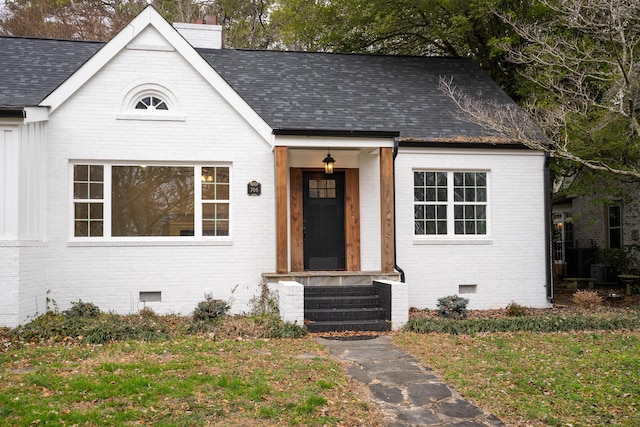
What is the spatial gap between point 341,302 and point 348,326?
2.41ft

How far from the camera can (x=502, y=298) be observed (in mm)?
13016

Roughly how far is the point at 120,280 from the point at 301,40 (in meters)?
12.7

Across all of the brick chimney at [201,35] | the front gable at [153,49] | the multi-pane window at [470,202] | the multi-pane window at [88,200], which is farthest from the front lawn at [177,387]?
the brick chimney at [201,35]

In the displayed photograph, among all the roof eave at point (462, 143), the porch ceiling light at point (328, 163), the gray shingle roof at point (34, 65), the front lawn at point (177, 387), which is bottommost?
the front lawn at point (177, 387)

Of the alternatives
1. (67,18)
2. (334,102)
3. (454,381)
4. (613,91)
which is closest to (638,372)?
(454,381)

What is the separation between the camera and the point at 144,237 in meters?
11.6

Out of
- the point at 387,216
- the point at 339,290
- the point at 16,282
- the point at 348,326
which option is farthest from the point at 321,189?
the point at 16,282

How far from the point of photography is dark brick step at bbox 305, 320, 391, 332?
33.9 ft

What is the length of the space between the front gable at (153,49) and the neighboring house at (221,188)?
0.03 meters

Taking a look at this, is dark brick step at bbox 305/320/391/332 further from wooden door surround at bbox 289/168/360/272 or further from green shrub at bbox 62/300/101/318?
green shrub at bbox 62/300/101/318

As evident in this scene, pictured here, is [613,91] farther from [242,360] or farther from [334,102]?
[242,360]

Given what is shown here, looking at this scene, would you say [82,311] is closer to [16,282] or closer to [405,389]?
[16,282]

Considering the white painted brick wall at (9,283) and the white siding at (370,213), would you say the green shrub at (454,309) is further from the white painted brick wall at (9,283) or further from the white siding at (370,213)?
the white painted brick wall at (9,283)

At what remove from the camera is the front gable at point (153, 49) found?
11.2 metres
